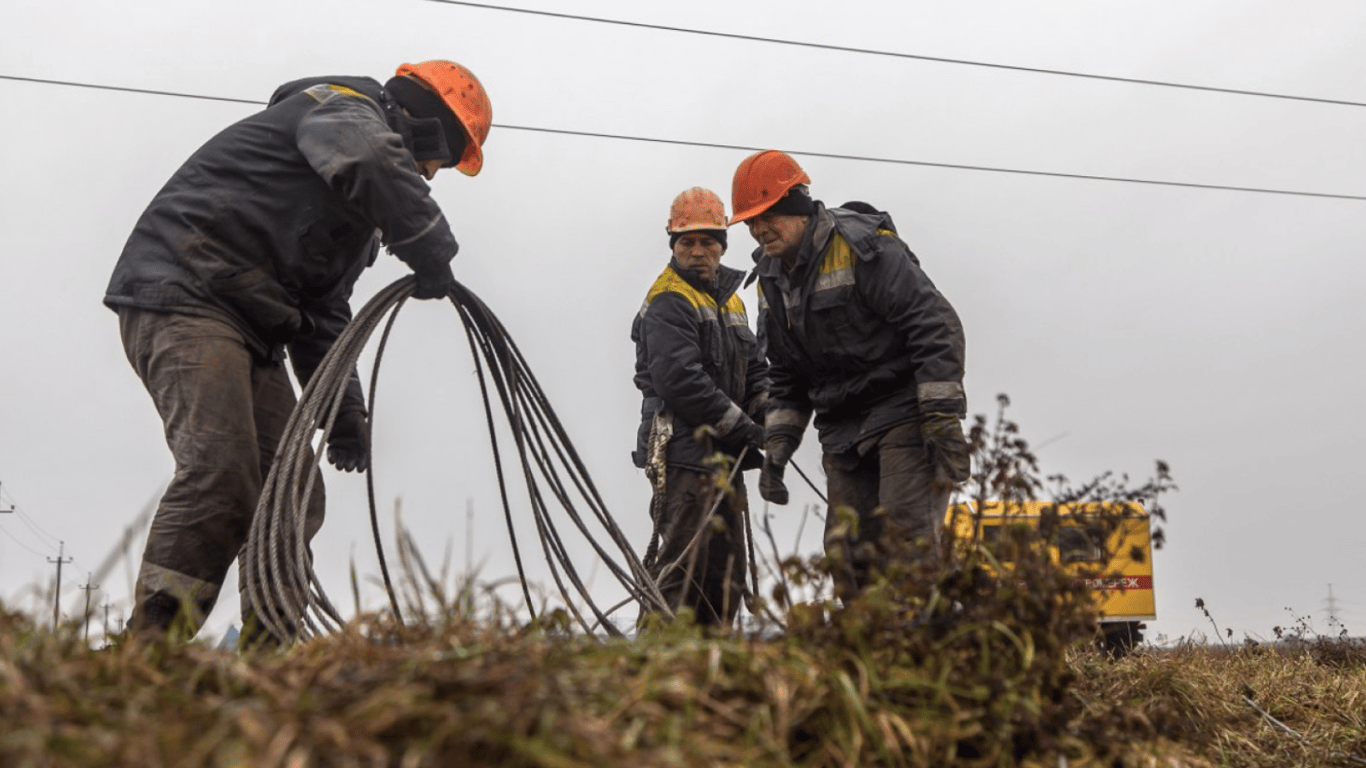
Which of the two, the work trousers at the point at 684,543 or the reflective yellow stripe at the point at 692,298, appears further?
the reflective yellow stripe at the point at 692,298

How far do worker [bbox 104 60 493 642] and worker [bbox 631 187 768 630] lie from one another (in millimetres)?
2028

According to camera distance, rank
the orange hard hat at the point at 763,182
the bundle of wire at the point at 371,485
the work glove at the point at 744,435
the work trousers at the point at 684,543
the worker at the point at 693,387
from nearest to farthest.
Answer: the bundle of wire at the point at 371,485 < the orange hard hat at the point at 763,182 < the work trousers at the point at 684,543 < the worker at the point at 693,387 < the work glove at the point at 744,435

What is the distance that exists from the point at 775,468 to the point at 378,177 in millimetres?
2622

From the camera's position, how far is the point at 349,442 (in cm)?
518

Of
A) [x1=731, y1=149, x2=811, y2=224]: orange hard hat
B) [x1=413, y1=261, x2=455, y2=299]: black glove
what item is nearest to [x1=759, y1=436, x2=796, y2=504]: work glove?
[x1=731, y1=149, x2=811, y2=224]: orange hard hat

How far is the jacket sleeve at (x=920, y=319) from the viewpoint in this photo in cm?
493

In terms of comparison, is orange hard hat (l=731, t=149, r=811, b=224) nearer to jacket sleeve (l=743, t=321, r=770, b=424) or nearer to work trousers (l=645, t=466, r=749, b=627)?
work trousers (l=645, t=466, r=749, b=627)

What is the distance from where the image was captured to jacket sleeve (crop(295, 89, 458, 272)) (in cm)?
409

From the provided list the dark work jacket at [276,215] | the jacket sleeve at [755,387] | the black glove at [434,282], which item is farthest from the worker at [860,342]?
the dark work jacket at [276,215]

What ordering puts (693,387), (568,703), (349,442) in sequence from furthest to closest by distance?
(693,387) → (349,442) → (568,703)

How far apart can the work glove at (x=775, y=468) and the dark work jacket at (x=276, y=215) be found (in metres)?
2.12

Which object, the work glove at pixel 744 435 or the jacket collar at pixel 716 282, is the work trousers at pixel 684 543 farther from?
the jacket collar at pixel 716 282

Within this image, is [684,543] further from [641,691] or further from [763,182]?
[641,691]

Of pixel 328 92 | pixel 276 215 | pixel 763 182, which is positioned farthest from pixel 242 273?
pixel 763 182
